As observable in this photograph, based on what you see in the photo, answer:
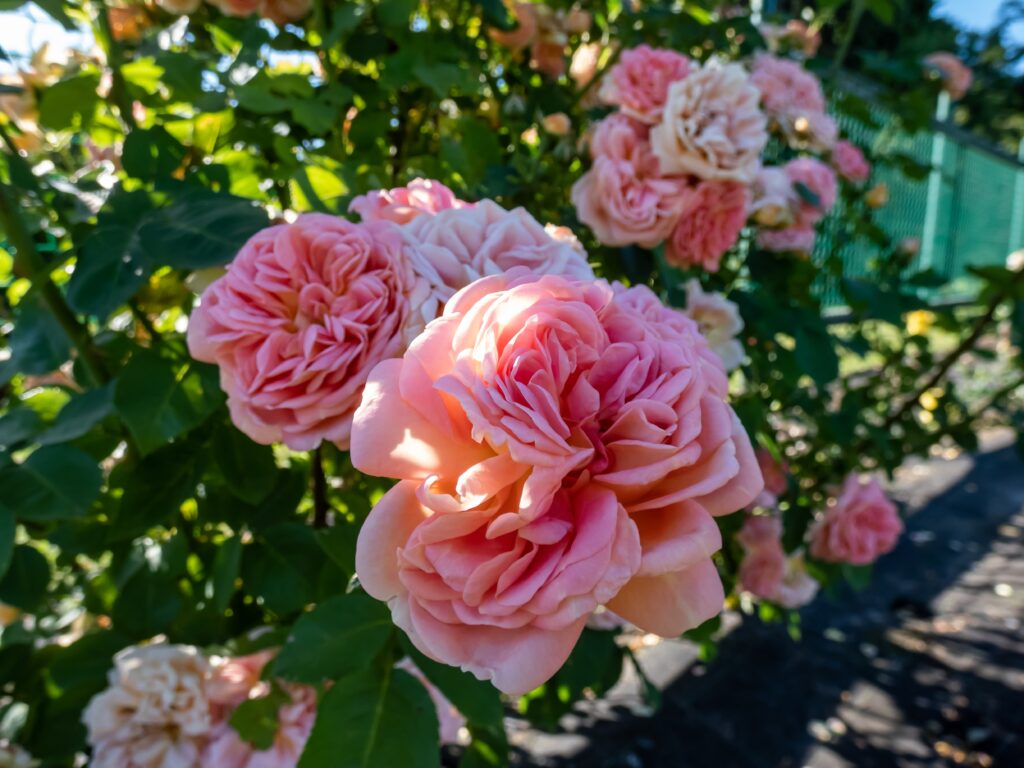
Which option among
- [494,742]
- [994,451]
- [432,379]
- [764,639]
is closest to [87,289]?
[432,379]

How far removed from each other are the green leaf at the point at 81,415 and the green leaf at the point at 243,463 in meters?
0.12

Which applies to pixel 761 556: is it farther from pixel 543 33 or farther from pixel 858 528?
pixel 543 33

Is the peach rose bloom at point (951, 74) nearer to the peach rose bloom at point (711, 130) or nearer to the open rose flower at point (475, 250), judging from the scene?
the peach rose bloom at point (711, 130)

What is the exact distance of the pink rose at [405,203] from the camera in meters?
0.64

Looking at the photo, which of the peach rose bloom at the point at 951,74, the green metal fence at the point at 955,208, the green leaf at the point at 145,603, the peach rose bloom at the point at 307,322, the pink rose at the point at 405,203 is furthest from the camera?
the green metal fence at the point at 955,208

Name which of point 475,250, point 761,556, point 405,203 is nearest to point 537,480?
point 475,250

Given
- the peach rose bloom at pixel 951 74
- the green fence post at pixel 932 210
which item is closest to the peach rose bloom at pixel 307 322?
the peach rose bloom at pixel 951 74

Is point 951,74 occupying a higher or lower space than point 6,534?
higher

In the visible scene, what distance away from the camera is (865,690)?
2.37 metres

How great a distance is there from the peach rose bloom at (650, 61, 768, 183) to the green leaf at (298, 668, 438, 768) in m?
0.67

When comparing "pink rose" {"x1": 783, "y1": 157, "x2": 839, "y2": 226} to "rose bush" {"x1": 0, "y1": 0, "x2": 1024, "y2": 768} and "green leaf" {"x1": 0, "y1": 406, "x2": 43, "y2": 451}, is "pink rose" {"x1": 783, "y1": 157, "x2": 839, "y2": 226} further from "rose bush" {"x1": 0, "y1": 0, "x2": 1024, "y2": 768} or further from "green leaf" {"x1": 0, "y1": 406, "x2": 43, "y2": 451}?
"green leaf" {"x1": 0, "y1": 406, "x2": 43, "y2": 451}

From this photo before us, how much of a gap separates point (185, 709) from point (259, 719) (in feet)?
0.42

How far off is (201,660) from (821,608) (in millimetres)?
2573

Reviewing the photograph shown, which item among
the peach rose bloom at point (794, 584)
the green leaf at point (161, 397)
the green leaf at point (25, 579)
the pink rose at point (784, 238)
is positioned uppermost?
the green leaf at point (161, 397)
